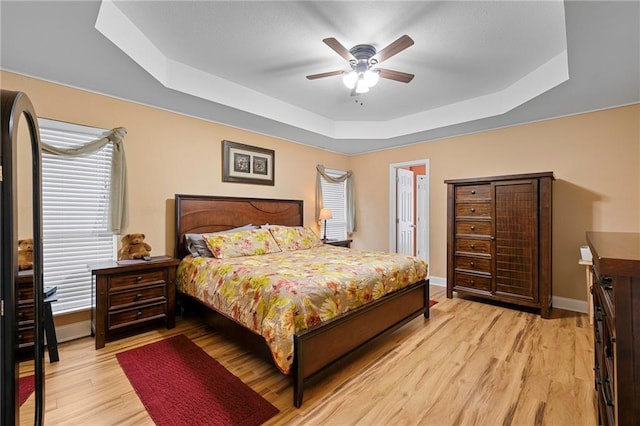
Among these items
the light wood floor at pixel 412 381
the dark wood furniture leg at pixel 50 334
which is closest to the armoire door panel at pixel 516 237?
the light wood floor at pixel 412 381

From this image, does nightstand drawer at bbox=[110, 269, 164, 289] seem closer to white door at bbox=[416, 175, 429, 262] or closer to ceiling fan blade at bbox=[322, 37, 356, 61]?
ceiling fan blade at bbox=[322, 37, 356, 61]

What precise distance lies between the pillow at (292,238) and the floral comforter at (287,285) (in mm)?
462

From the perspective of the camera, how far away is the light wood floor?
1752mm

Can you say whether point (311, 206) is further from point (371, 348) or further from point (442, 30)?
point (442, 30)

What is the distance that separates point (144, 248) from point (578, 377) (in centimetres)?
397

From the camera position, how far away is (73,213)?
2799 millimetres

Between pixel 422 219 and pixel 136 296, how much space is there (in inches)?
173

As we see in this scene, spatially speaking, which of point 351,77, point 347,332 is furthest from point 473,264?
point 351,77

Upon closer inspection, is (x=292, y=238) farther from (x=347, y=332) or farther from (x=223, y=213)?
(x=347, y=332)

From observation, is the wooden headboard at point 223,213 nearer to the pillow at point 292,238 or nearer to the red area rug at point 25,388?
the pillow at point 292,238

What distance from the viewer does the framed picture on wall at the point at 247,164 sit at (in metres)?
3.96

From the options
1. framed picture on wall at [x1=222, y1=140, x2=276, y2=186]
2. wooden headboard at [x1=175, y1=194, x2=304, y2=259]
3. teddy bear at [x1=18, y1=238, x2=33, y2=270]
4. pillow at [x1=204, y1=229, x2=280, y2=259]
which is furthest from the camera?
framed picture on wall at [x1=222, y1=140, x2=276, y2=186]

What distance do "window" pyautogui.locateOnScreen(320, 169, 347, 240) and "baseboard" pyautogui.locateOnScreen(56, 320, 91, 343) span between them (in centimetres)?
353

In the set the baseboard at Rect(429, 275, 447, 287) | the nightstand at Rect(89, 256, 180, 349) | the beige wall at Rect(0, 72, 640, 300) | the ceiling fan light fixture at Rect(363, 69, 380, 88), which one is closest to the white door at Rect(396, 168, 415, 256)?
the baseboard at Rect(429, 275, 447, 287)
